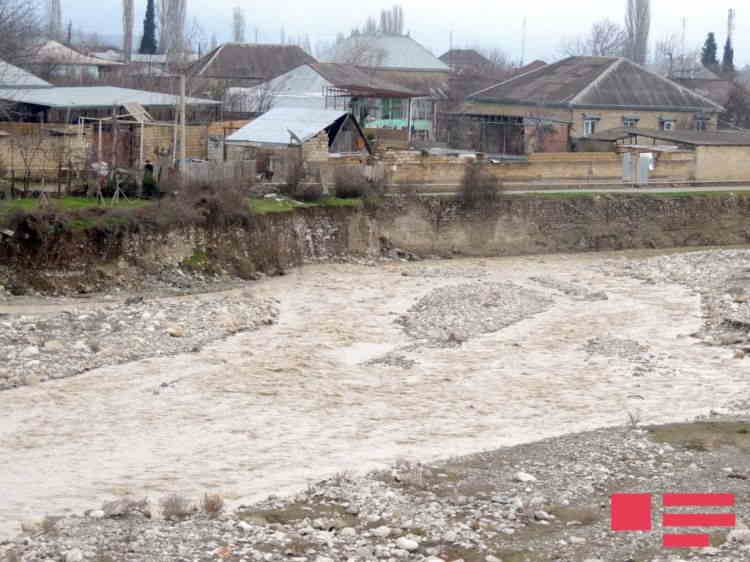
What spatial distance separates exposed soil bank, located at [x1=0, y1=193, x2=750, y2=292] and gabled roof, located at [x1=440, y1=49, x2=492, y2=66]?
2487 inches

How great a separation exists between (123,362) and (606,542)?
37.6ft

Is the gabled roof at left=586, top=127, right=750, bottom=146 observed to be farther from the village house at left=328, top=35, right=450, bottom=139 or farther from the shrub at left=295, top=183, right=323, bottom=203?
the village house at left=328, top=35, right=450, bottom=139

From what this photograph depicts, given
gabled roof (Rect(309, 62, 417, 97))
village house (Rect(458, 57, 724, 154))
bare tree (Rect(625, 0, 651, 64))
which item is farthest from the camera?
bare tree (Rect(625, 0, 651, 64))

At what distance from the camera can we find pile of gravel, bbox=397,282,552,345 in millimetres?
25203

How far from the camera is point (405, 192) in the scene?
3831 cm

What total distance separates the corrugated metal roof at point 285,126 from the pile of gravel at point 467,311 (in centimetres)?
1240

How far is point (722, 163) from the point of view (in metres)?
47.2

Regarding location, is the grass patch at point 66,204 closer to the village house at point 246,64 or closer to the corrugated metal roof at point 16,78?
the corrugated metal roof at point 16,78

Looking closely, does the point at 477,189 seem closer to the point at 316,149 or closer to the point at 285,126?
the point at 316,149

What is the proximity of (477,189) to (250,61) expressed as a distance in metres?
36.4

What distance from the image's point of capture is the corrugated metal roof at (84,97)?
1636 inches

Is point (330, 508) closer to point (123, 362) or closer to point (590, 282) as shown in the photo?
point (123, 362)

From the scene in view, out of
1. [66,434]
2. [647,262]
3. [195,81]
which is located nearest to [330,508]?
[66,434]

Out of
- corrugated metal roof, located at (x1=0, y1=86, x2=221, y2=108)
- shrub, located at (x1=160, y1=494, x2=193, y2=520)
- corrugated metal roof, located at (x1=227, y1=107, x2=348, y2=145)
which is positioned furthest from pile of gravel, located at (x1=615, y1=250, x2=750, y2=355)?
corrugated metal roof, located at (x1=0, y1=86, x2=221, y2=108)
